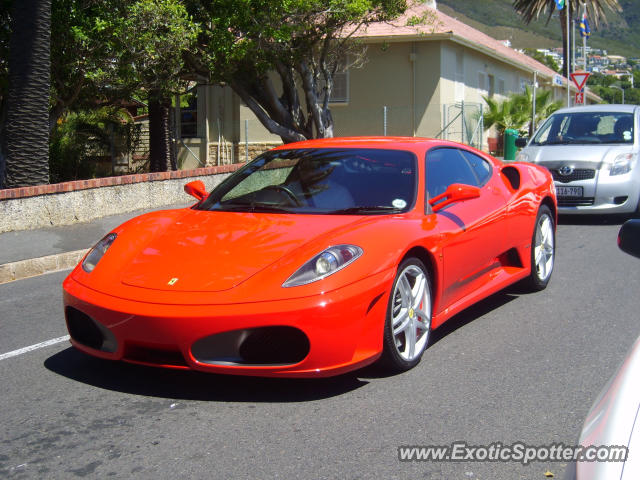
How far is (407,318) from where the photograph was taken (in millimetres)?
4746

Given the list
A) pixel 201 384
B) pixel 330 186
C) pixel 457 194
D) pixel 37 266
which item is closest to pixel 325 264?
pixel 201 384

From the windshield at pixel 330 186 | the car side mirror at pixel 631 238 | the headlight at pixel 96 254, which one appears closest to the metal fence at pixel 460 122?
the windshield at pixel 330 186

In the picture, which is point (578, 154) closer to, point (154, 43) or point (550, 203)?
point (550, 203)

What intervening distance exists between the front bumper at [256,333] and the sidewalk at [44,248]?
4.93 metres

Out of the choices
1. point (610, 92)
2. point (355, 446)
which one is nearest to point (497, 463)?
point (355, 446)

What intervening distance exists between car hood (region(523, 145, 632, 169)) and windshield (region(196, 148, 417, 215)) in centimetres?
674

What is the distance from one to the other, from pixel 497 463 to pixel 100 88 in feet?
43.4

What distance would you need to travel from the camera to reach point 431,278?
16.7ft

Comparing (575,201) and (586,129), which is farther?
(586,129)

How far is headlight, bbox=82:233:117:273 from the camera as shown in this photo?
4.90m

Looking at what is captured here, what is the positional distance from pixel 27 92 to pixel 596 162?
8.19 meters

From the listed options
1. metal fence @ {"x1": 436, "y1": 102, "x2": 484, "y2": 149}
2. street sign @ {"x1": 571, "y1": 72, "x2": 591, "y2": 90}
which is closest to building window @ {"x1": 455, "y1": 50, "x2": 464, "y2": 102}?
metal fence @ {"x1": 436, "y1": 102, "x2": 484, "y2": 149}

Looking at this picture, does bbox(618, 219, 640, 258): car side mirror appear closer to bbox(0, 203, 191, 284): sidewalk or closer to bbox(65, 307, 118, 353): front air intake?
bbox(65, 307, 118, 353): front air intake

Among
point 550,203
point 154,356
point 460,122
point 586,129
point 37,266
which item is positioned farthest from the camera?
point 460,122
